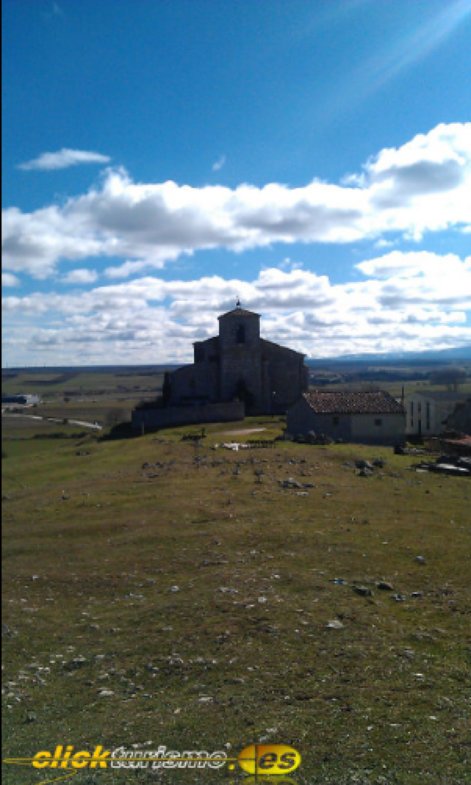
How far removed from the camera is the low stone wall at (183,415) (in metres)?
6.27

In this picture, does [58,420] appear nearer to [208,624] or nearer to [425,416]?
[208,624]

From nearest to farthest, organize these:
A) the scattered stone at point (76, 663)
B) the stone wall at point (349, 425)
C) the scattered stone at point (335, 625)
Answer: the scattered stone at point (76, 663), the scattered stone at point (335, 625), the stone wall at point (349, 425)

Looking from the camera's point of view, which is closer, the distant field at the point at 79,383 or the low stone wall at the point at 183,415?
the distant field at the point at 79,383

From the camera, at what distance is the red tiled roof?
27.5 meters

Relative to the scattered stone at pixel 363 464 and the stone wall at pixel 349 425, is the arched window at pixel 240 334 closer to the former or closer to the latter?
the stone wall at pixel 349 425

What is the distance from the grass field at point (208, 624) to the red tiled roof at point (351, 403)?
17357 mm

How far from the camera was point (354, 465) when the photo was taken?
14.5m

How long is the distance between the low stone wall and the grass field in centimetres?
28

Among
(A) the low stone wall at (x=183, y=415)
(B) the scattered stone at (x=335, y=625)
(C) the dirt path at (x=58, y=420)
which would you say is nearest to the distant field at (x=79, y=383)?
(C) the dirt path at (x=58, y=420)

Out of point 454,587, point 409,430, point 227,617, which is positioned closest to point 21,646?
point 227,617

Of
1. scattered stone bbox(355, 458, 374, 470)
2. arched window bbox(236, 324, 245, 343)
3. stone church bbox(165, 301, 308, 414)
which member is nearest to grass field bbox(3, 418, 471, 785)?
scattered stone bbox(355, 458, 374, 470)

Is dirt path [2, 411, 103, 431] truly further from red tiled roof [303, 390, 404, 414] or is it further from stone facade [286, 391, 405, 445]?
red tiled roof [303, 390, 404, 414]

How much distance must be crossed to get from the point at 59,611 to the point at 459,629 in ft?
15.5

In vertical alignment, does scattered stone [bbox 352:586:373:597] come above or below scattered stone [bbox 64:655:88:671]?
below
